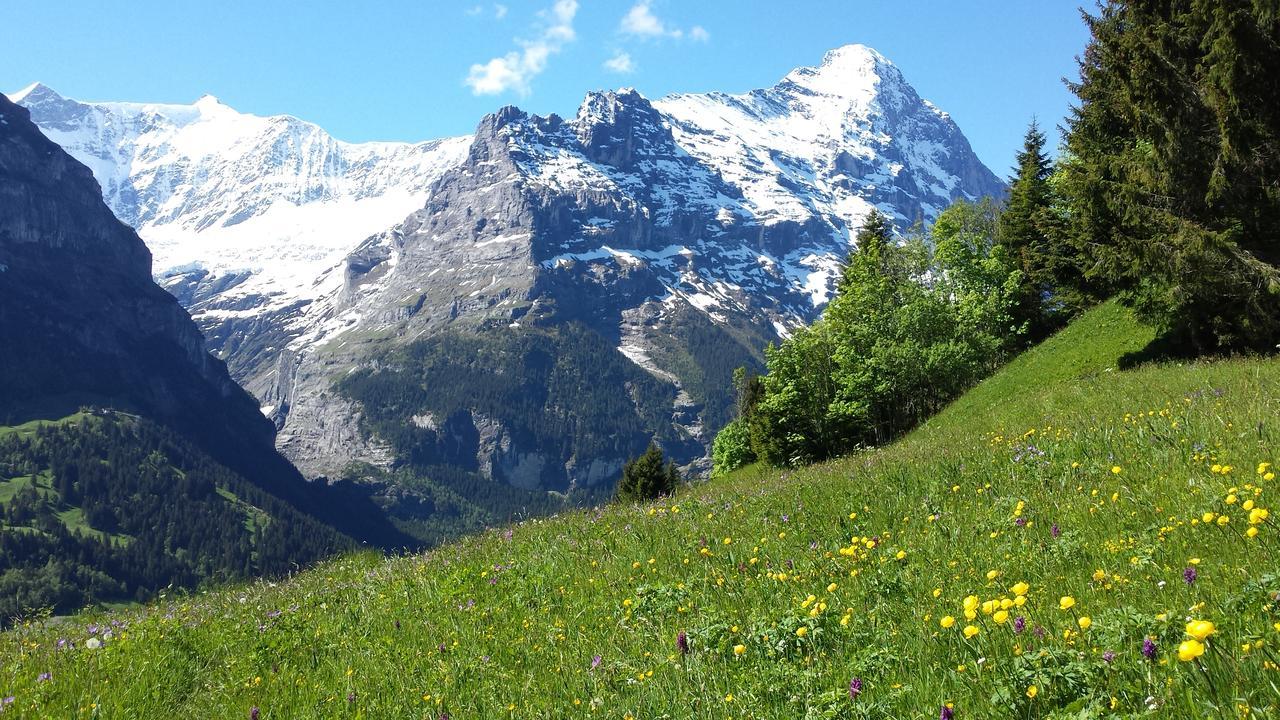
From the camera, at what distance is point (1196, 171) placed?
17.8 m

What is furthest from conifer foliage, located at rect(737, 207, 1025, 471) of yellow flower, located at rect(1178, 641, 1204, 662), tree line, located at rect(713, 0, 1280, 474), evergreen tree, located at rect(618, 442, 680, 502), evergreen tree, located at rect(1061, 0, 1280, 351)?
yellow flower, located at rect(1178, 641, 1204, 662)

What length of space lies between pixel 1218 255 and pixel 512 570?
17.9 m

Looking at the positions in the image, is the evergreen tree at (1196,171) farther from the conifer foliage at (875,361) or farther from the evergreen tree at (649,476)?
the evergreen tree at (649,476)

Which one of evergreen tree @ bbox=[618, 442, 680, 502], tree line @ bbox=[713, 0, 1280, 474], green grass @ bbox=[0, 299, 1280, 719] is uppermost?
tree line @ bbox=[713, 0, 1280, 474]

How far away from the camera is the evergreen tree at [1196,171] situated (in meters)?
16.4

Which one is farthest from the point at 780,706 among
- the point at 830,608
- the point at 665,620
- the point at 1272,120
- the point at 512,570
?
the point at 1272,120

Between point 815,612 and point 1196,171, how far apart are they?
1960 centimetres

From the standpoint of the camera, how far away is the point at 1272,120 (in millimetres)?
16578

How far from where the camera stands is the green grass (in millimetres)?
3270

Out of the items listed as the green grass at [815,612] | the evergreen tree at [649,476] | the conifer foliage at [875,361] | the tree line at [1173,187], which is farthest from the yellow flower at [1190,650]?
the evergreen tree at [649,476]

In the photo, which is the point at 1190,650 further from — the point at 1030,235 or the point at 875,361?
the point at 1030,235

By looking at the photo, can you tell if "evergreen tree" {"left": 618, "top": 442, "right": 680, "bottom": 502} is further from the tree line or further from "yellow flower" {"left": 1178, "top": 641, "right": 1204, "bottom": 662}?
"yellow flower" {"left": 1178, "top": 641, "right": 1204, "bottom": 662}

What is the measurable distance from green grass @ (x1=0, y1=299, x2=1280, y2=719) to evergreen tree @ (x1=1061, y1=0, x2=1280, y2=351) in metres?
7.90

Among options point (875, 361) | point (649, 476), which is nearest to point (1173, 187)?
point (875, 361)
